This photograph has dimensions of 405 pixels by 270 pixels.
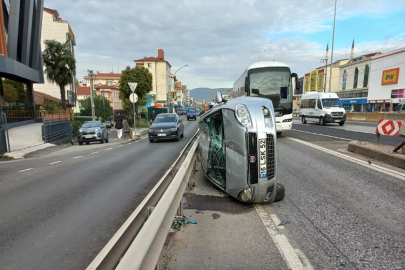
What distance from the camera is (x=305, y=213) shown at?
390cm

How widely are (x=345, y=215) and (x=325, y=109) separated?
19234mm

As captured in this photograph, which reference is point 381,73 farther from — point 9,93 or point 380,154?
point 9,93

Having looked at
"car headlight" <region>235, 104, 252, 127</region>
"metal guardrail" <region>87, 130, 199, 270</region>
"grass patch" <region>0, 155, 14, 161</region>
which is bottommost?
"grass patch" <region>0, 155, 14, 161</region>

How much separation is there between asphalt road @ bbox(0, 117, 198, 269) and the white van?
57.4 feet

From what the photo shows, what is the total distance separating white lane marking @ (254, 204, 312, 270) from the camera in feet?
8.53

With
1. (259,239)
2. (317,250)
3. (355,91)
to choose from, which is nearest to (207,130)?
(259,239)

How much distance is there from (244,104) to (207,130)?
1.56m

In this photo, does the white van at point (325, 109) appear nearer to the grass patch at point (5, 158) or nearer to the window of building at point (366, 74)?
the grass patch at point (5, 158)

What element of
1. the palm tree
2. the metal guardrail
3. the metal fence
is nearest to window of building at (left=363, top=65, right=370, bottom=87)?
the palm tree

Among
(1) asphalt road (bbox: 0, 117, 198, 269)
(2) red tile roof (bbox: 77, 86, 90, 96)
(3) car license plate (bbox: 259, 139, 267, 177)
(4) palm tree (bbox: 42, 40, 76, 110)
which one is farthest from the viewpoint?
(2) red tile roof (bbox: 77, 86, 90, 96)

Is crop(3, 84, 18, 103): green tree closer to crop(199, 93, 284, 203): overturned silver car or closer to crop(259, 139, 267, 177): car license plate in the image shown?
crop(199, 93, 284, 203): overturned silver car

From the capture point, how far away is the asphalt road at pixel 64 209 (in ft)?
9.94

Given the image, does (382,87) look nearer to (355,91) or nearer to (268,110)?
(355,91)

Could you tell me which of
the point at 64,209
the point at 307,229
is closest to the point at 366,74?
the point at 307,229
